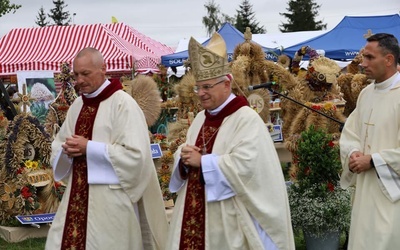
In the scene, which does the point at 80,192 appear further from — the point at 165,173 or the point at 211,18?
the point at 211,18

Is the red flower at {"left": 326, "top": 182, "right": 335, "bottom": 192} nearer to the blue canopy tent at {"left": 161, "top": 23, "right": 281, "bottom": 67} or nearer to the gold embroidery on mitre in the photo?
the gold embroidery on mitre

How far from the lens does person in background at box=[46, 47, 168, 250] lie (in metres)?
4.75

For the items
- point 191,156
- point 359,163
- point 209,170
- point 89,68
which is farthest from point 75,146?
point 359,163

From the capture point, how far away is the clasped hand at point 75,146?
473 cm

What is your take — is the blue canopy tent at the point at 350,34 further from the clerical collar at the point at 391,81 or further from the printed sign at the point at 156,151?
the clerical collar at the point at 391,81

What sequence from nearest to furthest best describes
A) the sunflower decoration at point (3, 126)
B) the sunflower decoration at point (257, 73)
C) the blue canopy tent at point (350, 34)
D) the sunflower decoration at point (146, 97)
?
1. the sunflower decoration at point (3, 126)
2. the sunflower decoration at point (146, 97)
3. the sunflower decoration at point (257, 73)
4. the blue canopy tent at point (350, 34)

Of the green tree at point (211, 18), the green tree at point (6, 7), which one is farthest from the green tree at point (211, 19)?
the green tree at point (6, 7)

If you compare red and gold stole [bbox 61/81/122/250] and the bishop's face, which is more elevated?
the bishop's face

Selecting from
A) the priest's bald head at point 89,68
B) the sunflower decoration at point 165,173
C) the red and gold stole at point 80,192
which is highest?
the priest's bald head at point 89,68

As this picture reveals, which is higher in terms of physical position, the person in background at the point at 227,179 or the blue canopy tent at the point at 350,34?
the blue canopy tent at the point at 350,34

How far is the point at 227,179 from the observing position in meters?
4.32

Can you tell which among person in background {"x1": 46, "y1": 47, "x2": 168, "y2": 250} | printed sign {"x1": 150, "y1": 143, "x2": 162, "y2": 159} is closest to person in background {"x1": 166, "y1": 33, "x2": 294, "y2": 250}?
person in background {"x1": 46, "y1": 47, "x2": 168, "y2": 250}

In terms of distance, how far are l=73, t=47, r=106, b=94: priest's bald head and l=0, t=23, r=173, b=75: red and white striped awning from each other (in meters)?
12.2

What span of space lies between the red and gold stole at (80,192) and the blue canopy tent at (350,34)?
12.8 meters
